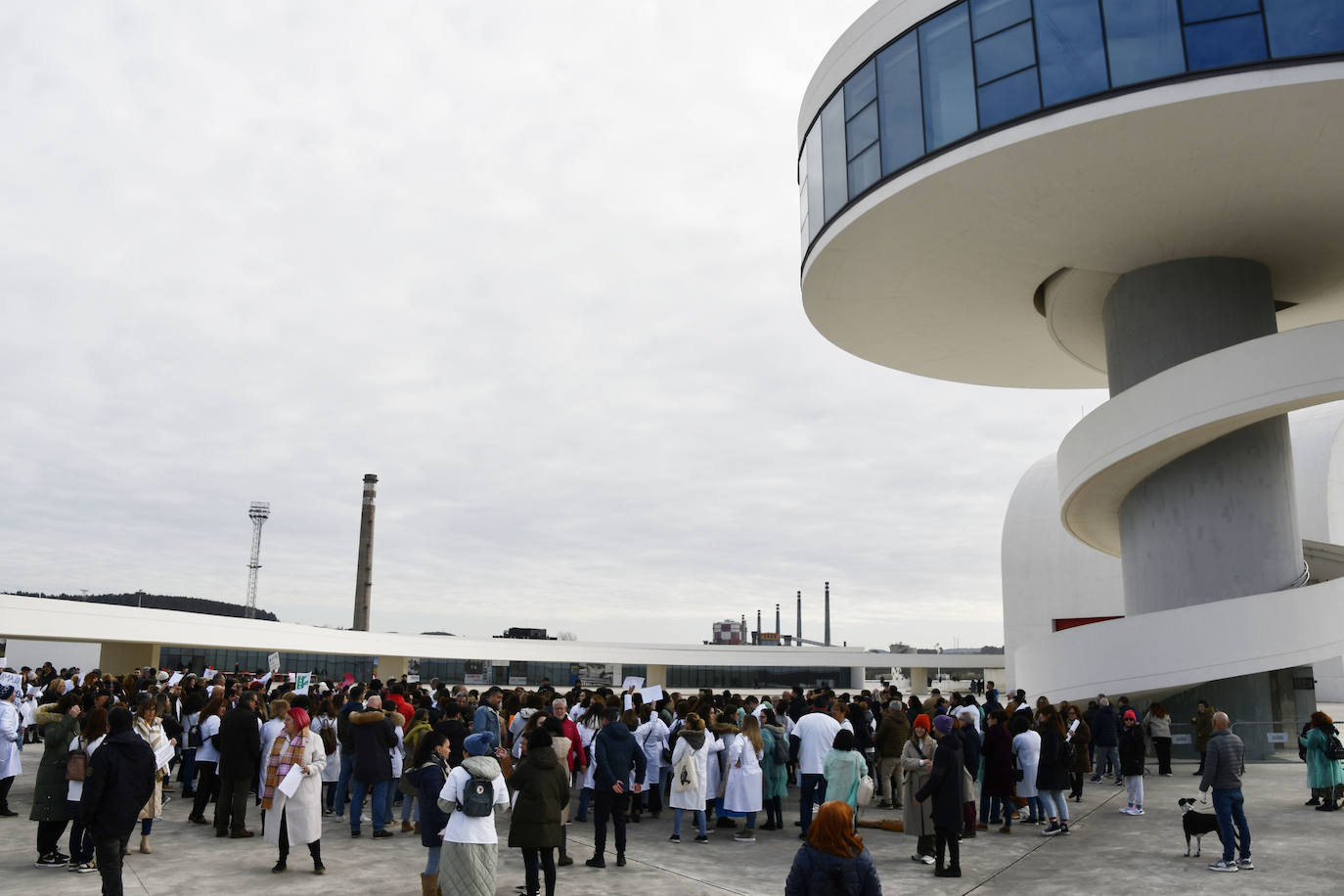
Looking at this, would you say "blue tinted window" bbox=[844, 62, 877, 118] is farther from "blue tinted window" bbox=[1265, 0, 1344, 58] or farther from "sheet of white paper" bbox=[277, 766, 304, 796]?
"sheet of white paper" bbox=[277, 766, 304, 796]

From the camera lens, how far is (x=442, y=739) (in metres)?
9.46

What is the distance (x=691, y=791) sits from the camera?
1230 centimetres

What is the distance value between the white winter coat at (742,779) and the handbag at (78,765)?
6875 millimetres

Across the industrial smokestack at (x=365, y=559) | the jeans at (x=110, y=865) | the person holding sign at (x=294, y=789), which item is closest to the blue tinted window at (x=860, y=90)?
the person holding sign at (x=294, y=789)

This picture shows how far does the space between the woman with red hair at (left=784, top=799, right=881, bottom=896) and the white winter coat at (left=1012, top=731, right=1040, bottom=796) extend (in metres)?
8.57

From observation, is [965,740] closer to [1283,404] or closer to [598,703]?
[598,703]

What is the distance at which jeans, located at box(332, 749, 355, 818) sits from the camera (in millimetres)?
13352

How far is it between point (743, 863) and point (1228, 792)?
4.91 m

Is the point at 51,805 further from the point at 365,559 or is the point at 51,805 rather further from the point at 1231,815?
the point at 365,559

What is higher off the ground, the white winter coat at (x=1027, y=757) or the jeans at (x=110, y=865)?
the white winter coat at (x=1027, y=757)

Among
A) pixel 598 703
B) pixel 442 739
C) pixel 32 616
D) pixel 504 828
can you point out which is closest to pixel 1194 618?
pixel 598 703

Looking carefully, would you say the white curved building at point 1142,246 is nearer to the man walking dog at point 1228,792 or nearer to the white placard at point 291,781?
the man walking dog at point 1228,792

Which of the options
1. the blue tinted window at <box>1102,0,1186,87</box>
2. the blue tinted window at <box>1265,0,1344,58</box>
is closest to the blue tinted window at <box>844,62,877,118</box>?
the blue tinted window at <box>1102,0,1186,87</box>

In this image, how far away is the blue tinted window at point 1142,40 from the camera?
1775cm
